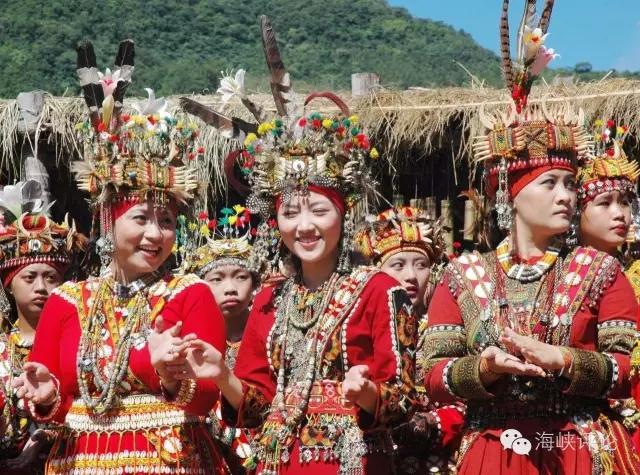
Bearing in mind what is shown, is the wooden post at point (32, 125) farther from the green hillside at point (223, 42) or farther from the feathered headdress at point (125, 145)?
the feathered headdress at point (125, 145)

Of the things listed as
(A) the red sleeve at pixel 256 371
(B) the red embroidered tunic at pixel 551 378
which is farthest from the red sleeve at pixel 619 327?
(A) the red sleeve at pixel 256 371

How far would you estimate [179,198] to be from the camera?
564cm

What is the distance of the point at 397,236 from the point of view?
724cm

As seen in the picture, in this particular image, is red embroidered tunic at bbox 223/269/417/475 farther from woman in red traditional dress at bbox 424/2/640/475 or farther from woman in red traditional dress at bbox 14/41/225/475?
woman in red traditional dress at bbox 14/41/225/475

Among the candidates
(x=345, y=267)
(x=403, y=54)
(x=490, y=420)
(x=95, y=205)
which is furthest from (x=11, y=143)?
(x=403, y=54)

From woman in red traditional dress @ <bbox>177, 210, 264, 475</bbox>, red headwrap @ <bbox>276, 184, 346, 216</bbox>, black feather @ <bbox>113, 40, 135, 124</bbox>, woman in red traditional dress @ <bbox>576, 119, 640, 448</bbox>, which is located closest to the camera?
red headwrap @ <bbox>276, 184, 346, 216</bbox>

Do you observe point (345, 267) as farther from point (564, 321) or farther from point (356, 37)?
point (356, 37)

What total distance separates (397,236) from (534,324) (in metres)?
2.34

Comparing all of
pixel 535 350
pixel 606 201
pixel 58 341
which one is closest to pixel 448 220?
pixel 606 201

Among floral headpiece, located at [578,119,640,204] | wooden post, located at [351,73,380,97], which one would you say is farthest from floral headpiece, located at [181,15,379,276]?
wooden post, located at [351,73,380,97]

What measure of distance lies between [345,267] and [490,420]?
859 millimetres

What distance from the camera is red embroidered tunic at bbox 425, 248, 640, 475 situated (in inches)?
190

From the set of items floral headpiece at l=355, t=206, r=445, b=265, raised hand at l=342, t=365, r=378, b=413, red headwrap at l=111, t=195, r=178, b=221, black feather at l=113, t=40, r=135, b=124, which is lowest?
raised hand at l=342, t=365, r=378, b=413

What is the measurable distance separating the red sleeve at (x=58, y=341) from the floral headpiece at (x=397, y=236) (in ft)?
6.69
